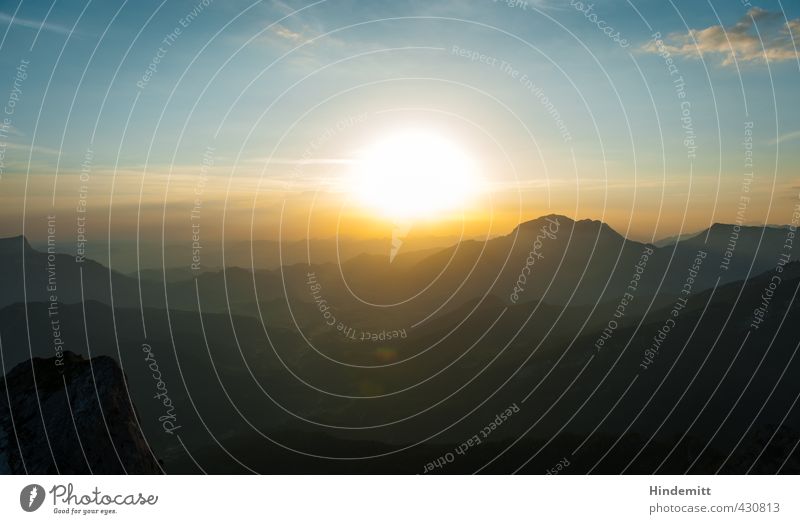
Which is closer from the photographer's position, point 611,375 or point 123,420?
point 123,420

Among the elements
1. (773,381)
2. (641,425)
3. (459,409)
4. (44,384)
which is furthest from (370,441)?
(44,384)

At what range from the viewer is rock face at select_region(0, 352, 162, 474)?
2302cm

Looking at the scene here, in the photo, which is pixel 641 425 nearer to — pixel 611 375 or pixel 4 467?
pixel 611 375

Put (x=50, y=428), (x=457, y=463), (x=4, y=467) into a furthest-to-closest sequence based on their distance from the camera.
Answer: (x=457, y=463) < (x=50, y=428) < (x=4, y=467)

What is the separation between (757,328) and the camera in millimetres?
192250

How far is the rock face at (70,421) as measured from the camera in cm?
2302

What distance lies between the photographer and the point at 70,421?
25.0 meters

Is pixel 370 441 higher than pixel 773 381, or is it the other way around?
pixel 773 381

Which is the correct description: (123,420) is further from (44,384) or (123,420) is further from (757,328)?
(757,328)
